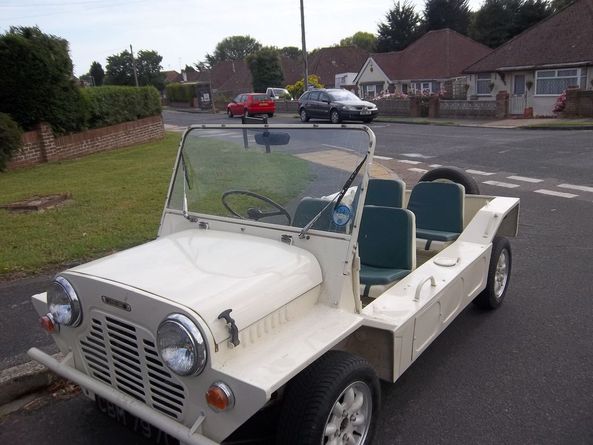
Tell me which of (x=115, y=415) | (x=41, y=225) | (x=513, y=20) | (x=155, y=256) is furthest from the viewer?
(x=513, y=20)

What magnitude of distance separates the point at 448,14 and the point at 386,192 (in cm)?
4964

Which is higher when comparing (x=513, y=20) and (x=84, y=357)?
(x=513, y=20)

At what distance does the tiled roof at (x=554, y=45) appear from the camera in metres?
25.5

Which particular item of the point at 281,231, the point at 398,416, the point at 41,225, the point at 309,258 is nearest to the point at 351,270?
the point at 309,258

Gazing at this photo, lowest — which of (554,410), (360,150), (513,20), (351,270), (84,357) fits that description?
(554,410)

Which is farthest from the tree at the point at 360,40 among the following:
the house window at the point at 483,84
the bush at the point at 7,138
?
the bush at the point at 7,138

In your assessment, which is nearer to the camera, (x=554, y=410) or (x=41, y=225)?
(x=554, y=410)

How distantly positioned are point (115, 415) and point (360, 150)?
1.85 meters

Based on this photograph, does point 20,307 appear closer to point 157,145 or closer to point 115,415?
point 115,415

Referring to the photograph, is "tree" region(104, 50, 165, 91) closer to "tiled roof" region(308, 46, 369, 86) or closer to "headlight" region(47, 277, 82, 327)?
"tiled roof" region(308, 46, 369, 86)

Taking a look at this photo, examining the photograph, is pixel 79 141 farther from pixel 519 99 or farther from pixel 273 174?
pixel 519 99

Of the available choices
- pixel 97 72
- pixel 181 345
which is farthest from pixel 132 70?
pixel 181 345

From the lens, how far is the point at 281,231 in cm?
288

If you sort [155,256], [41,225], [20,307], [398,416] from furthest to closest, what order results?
[41,225]
[20,307]
[398,416]
[155,256]
